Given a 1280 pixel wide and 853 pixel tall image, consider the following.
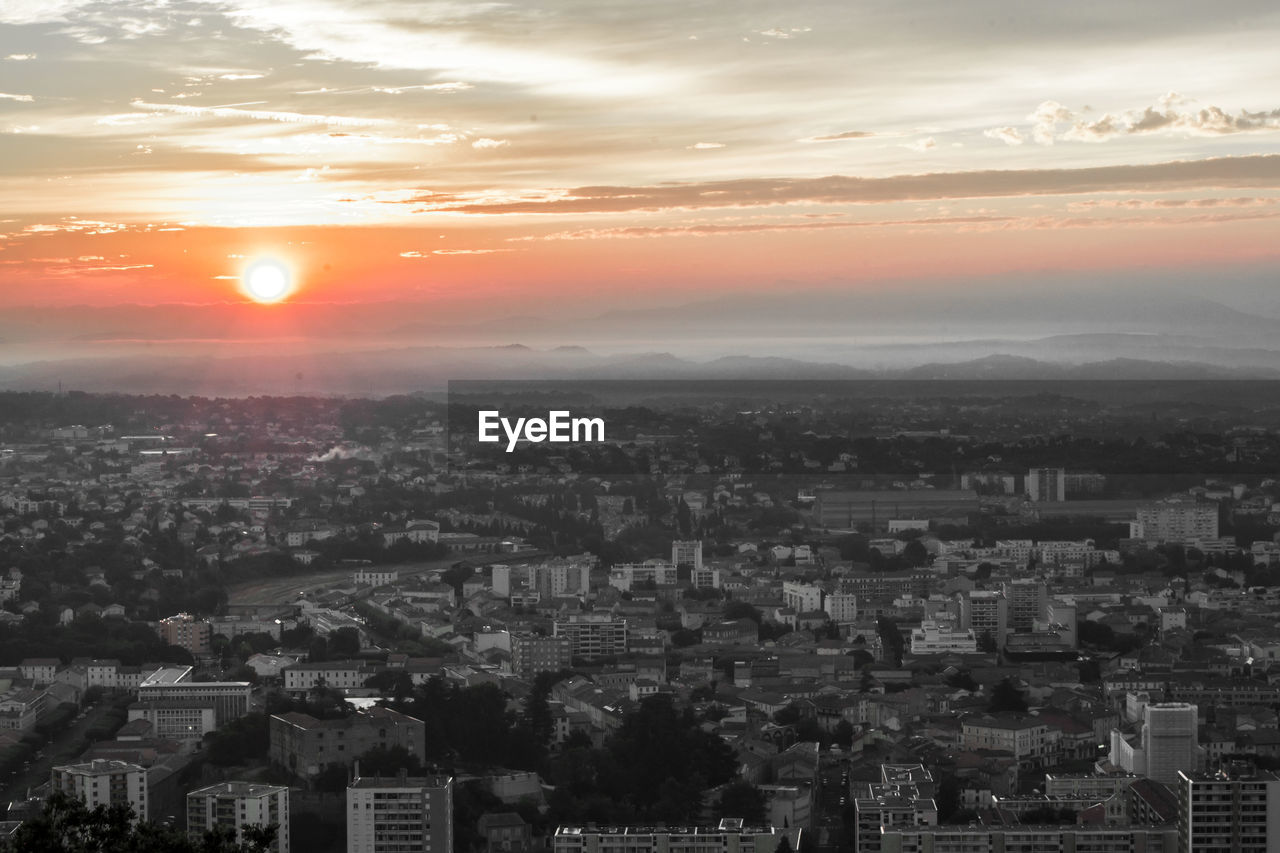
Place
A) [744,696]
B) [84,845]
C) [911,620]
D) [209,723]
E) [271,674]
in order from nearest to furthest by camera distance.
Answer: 1. [84,845]
2. [209,723]
3. [744,696]
4. [271,674]
5. [911,620]

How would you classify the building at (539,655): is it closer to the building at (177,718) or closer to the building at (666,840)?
the building at (177,718)

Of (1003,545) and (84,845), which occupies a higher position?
(84,845)

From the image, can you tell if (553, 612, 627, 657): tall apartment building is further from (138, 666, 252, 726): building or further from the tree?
the tree

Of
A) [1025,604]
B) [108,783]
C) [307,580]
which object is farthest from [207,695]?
[307,580]

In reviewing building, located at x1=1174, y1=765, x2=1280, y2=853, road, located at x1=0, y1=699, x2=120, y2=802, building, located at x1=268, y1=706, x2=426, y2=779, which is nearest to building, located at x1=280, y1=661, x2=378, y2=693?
road, located at x1=0, y1=699, x2=120, y2=802

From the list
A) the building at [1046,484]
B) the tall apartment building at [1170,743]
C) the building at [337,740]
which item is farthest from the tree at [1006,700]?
the building at [1046,484]

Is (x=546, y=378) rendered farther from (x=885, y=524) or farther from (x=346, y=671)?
(x=346, y=671)

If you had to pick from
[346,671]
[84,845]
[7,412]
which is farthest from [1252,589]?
[7,412]

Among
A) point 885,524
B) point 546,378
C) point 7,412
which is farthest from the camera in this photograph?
point 7,412
